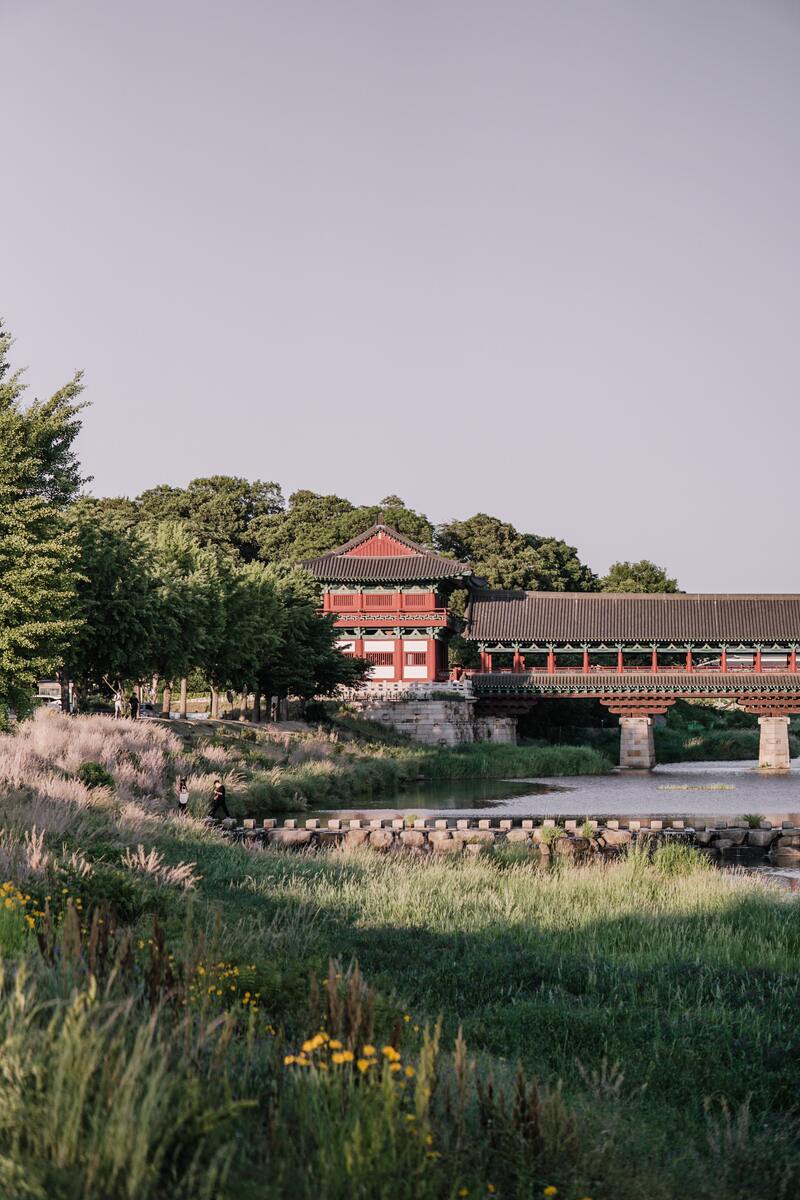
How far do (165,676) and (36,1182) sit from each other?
120ft

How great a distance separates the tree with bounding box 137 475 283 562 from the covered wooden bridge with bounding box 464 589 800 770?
31.7 m

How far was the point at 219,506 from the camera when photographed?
90875mm

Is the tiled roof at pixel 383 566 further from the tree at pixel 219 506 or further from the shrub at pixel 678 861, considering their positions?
the shrub at pixel 678 861

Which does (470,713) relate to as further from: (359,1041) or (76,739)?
(359,1041)

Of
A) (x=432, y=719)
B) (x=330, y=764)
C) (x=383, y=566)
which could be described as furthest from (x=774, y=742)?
(x=330, y=764)

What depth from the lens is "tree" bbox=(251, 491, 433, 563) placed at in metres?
84.2

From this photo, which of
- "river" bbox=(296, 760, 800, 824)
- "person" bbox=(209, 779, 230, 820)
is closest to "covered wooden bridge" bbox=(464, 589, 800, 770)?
"river" bbox=(296, 760, 800, 824)

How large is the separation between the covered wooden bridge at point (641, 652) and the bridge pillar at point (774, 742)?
5 centimetres

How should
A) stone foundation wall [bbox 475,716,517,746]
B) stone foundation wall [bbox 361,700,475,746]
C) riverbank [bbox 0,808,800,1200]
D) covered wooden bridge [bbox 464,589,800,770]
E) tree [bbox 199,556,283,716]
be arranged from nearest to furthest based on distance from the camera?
riverbank [bbox 0,808,800,1200]
tree [bbox 199,556,283,716]
stone foundation wall [bbox 361,700,475,746]
covered wooden bridge [bbox 464,589,800,770]
stone foundation wall [bbox 475,716,517,746]

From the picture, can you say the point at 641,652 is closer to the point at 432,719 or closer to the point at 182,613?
the point at 432,719

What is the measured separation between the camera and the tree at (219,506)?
3521 inches

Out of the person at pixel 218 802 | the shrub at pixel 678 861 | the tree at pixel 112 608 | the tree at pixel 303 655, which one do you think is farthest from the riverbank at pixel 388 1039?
the tree at pixel 303 655

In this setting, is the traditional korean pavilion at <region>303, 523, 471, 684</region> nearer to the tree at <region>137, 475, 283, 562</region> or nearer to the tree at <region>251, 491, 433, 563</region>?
the tree at <region>251, 491, 433, 563</region>

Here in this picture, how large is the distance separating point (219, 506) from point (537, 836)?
70712 millimetres
